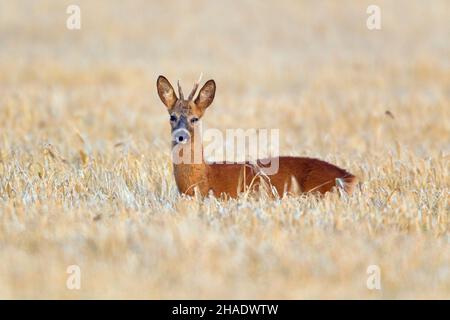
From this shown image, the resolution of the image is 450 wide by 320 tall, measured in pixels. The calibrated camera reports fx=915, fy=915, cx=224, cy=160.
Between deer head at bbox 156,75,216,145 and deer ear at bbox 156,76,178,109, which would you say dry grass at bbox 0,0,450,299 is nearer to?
deer head at bbox 156,75,216,145

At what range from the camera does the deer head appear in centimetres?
894

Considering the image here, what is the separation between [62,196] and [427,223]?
3.51m

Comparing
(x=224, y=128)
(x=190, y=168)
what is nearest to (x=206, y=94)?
(x=190, y=168)

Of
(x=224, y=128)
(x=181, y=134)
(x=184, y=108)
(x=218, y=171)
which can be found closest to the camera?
(x=181, y=134)

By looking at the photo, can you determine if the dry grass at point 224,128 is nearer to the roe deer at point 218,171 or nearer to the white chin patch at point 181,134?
the roe deer at point 218,171

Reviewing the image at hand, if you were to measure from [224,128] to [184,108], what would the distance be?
5982mm

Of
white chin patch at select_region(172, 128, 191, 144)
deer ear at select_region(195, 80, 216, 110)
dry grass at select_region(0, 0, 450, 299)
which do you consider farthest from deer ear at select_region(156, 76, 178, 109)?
dry grass at select_region(0, 0, 450, 299)

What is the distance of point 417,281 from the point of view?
6.42 metres

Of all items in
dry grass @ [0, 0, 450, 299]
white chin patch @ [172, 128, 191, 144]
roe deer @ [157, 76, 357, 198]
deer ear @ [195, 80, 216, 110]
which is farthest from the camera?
deer ear @ [195, 80, 216, 110]

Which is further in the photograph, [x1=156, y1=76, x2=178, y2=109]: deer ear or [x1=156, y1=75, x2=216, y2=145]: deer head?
[x1=156, y1=76, x2=178, y2=109]: deer ear

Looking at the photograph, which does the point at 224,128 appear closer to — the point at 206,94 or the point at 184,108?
the point at 206,94

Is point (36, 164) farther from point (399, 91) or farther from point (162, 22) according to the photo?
point (162, 22)

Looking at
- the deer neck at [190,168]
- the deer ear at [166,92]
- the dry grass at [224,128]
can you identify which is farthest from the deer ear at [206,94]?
the dry grass at [224,128]

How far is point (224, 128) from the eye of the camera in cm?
1505
